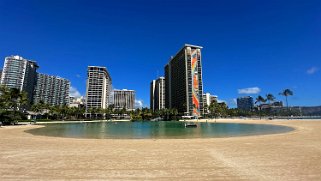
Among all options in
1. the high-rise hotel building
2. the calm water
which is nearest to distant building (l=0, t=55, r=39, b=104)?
the high-rise hotel building

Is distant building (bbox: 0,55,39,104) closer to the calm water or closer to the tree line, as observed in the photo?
the tree line

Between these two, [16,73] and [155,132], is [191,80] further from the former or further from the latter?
[16,73]

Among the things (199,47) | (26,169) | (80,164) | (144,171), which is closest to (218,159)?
(144,171)

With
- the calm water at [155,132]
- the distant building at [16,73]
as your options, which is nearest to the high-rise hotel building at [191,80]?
the calm water at [155,132]

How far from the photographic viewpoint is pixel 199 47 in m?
189

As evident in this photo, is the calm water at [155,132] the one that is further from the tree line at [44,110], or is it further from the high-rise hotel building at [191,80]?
the high-rise hotel building at [191,80]

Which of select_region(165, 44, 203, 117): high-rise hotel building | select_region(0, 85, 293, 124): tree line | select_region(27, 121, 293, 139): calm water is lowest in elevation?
select_region(27, 121, 293, 139): calm water

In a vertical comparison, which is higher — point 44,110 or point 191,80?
point 191,80

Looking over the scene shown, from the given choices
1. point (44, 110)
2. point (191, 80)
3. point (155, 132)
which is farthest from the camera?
point (191, 80)

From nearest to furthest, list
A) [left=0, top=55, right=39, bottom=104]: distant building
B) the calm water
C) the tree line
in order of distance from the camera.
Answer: the calm water, the tree line, [left=0, top=55, right=39, bottom=104]: distant building

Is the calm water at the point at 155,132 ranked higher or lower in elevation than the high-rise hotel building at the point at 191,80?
lower

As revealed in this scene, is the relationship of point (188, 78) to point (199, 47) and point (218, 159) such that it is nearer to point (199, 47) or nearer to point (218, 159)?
point (199, 47)

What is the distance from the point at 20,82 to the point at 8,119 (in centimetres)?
12613

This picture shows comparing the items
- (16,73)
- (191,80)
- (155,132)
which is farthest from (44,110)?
(155,132)
